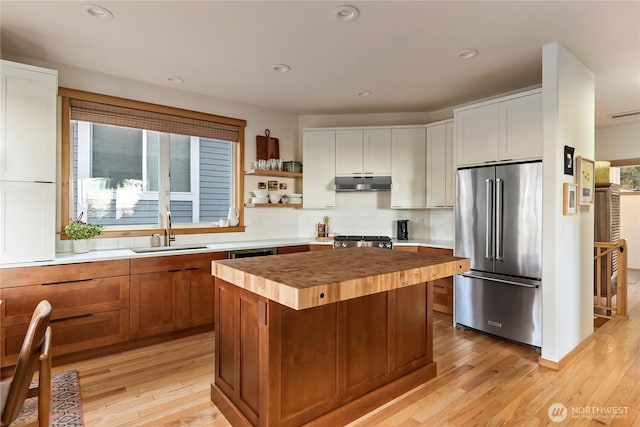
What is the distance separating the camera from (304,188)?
192 inches

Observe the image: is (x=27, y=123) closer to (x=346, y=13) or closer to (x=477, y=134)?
(x=346, y=13)

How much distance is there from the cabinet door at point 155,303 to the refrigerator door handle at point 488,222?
313 cm

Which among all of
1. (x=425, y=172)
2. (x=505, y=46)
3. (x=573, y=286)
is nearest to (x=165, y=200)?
(x=425, y=172)

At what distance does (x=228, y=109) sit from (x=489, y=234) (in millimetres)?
3436

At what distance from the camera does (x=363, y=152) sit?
189 inches

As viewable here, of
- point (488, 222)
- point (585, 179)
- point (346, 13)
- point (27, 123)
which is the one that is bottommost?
point (488, 222)

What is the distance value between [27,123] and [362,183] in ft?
11.7

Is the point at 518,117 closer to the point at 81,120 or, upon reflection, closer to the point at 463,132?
the point at 463,132

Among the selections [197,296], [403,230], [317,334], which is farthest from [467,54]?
[197,296]

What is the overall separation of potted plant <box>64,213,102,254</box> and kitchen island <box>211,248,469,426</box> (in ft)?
5.88

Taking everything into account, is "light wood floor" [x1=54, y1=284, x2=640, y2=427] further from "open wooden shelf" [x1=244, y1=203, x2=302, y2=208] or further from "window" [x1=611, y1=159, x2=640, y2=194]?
"window" [x1=611, y1=159, x2=640, y2=194]

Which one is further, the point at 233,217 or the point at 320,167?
the point at 320,167

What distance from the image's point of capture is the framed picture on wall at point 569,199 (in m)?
2.99

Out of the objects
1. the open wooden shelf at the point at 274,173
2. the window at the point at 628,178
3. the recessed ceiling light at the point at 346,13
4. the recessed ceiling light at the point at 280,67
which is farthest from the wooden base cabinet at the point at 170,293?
the window at the point at 628,178
